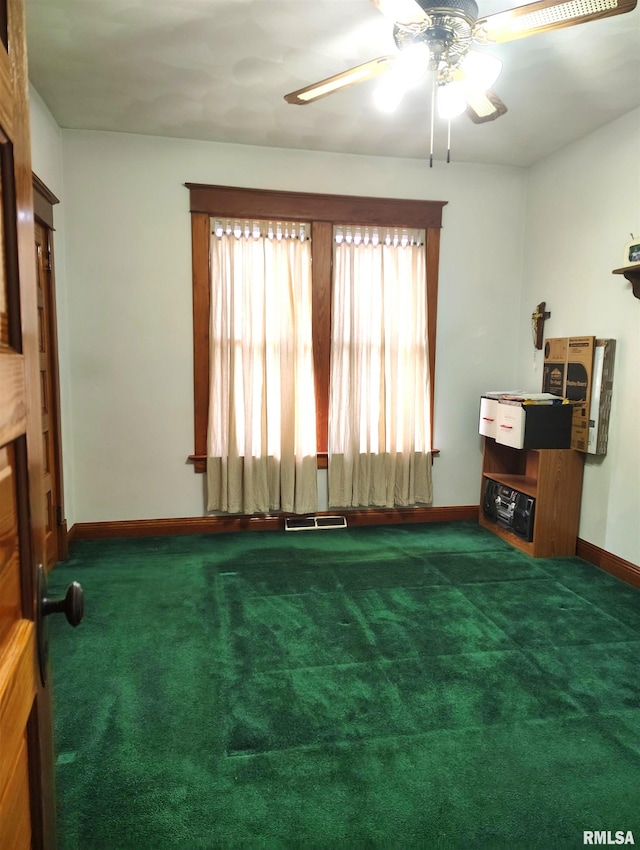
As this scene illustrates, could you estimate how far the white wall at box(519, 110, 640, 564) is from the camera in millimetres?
3227

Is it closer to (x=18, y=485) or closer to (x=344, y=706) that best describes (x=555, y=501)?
(x=344, y=706)

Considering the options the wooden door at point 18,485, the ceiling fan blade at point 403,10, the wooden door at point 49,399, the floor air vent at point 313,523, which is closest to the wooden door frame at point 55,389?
the wooden door at point 49,399

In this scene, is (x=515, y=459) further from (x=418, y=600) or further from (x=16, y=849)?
(x=16, y=849)

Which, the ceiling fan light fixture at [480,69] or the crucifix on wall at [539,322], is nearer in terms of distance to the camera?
the ceiling fan light fixture at [480,69]

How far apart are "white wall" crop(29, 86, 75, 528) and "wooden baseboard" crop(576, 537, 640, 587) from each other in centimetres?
364

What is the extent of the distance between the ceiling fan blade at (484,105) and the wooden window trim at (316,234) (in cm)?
167

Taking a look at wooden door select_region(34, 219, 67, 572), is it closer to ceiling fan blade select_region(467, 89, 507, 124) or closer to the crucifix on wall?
ceiling fan blade select_region(467, 89, 507, 124)

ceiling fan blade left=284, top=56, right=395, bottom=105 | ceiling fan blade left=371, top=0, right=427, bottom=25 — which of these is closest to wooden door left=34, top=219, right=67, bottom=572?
ceiling fan blade left=284, top=56, right=395, bottom=105

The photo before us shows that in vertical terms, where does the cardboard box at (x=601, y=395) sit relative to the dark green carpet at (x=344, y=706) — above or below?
above

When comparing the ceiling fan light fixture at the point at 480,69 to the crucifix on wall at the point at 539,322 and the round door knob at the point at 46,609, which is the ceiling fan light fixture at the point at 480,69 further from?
the crucifix on wall at the point at 539,322

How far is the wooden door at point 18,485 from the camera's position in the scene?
26.5 inches

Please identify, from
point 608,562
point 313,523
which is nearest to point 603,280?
point 608,562

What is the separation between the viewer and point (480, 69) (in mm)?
1907

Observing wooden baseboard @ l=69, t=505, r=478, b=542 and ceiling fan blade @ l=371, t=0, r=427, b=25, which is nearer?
ceiling fan blade @ l=371, t=0, r=427, b=25
